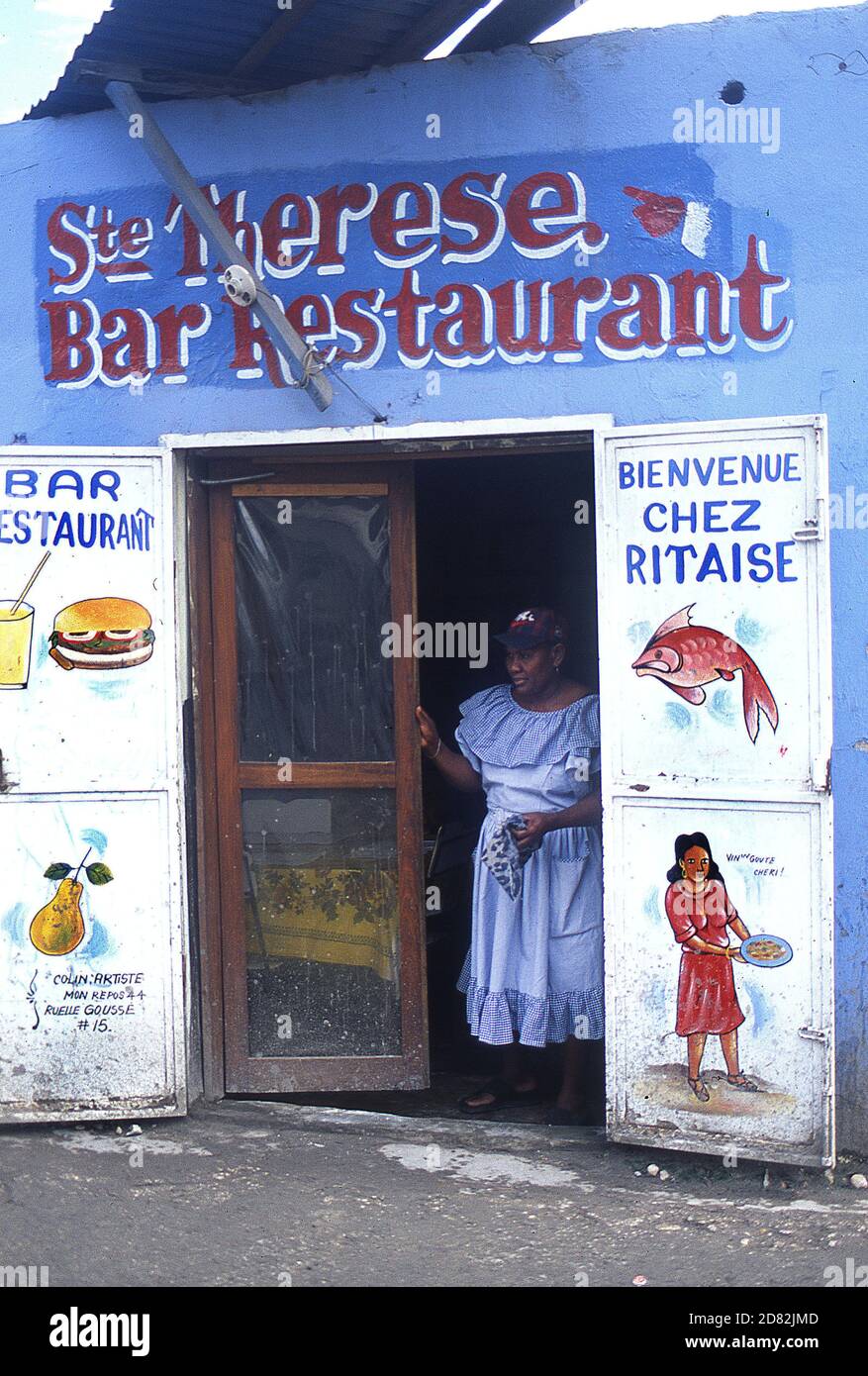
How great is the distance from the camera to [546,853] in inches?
196

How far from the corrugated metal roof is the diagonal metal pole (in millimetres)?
87

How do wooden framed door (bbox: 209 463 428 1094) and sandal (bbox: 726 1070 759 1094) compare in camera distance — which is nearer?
sandal (bbox: 726 1070 759 1094)

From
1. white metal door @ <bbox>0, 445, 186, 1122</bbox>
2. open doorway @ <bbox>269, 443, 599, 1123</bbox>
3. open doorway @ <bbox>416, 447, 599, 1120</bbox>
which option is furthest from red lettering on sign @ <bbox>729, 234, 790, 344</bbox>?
white metal door @ <bbox>0, 445, 186, 1122</bbox>

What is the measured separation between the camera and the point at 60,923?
4797 mm

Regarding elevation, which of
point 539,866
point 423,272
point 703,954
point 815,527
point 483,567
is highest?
point 423,272

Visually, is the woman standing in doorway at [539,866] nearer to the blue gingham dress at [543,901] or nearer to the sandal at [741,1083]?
the blue gingham dress at [543,901]

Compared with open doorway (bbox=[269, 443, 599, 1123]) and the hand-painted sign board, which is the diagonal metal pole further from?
open doorway (bbox=[269, 443, 599, 1123])

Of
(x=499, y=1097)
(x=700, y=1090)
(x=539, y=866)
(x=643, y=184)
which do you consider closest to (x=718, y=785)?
(x=539, y=866)

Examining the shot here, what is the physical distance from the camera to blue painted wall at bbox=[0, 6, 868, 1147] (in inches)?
172

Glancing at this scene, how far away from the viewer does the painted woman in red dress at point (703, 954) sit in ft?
14.4

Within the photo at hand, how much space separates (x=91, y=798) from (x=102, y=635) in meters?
0.57

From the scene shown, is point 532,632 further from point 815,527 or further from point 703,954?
point 703,954

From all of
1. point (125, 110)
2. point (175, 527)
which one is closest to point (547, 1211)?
point (175, 527)
